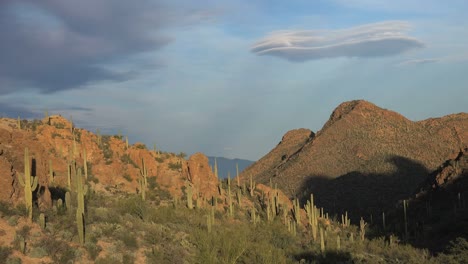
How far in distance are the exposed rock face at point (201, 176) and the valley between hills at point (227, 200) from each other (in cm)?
11

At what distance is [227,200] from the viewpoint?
37094mm

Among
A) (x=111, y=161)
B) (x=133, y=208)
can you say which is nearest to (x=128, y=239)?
(x=133, y=208)

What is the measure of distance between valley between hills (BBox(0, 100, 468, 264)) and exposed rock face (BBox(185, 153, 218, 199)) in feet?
0.37

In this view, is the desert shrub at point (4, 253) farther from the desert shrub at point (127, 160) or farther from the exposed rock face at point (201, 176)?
the desert shrub at point (127, 160)

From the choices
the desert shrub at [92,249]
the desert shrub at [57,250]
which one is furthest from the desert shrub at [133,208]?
the desert shrub at [57,250]

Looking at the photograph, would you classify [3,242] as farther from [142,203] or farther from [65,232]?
[142,203]

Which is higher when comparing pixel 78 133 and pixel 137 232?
pixel 78 133

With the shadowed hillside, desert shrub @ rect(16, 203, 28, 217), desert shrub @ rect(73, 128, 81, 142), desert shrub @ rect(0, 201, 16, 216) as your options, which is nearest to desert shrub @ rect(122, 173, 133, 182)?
desert shrub @ rect(73, 128, 81, 142)

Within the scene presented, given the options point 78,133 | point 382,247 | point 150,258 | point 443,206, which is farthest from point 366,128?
point 150,258

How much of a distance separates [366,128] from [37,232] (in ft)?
230

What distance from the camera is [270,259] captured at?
20109mm

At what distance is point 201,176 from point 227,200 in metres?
2.86

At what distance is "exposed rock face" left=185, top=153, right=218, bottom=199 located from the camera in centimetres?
3606

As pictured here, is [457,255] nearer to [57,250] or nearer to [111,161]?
[57,250]
